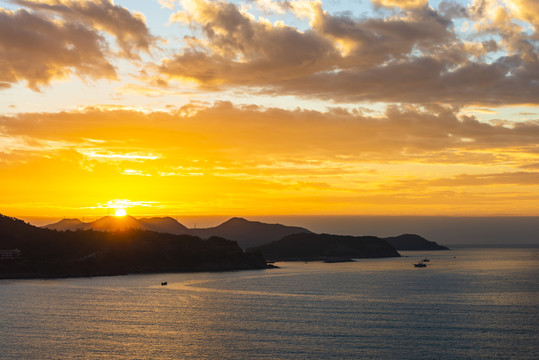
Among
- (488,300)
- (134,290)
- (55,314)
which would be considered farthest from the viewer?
(134,290)

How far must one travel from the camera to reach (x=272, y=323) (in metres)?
106

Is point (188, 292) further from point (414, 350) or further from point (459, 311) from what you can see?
point (414, 350)

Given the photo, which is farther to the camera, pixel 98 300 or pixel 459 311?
pixel 98 300

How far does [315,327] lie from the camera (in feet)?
332

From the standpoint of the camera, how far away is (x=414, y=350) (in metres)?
82.1

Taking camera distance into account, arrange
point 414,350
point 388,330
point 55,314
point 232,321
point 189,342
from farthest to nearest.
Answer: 1. point 55,314
2. point 232,321
3. point 388,330
4. point 189,342
5. point 414,350

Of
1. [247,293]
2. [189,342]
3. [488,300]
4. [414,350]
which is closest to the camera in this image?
[414,350]

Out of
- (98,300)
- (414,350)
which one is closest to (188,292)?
(98,300)

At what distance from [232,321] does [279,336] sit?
760 inches

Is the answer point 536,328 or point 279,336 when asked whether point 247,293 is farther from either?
point 536,328

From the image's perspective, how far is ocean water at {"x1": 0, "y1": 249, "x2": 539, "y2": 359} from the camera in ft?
271

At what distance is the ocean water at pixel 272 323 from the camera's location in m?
82.7

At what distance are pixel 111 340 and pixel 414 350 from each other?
46412 millimetres

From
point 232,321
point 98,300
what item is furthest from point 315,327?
point 98,300
